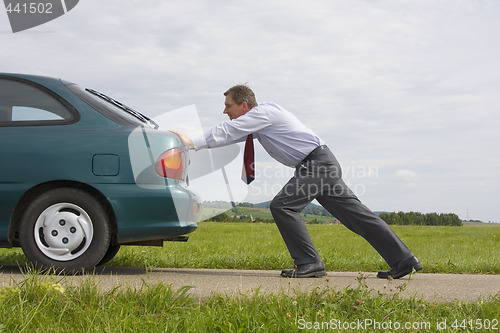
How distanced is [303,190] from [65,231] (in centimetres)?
212

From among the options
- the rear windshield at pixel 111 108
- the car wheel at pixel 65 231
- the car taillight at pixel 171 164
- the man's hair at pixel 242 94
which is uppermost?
the man's hair at pixel 242 94

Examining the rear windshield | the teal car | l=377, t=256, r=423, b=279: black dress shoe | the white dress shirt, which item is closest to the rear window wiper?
the rear windshield

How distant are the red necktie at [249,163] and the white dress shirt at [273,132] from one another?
67mm

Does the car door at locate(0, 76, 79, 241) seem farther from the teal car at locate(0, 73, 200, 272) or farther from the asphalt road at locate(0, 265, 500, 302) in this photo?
the asphalt road at locate(0, 265, 500, 302)

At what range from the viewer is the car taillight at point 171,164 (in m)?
4.74

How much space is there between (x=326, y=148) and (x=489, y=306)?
2069 millimetres

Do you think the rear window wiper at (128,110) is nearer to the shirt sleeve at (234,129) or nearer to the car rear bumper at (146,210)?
the shirt sleeve at (234,129)

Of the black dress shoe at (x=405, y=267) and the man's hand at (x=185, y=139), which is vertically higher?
the man's hand at (x=185, y=139)

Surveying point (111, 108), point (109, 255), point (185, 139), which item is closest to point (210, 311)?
point (185, 139)

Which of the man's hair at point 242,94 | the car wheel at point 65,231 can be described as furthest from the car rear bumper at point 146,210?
the man's hair at point 242,94

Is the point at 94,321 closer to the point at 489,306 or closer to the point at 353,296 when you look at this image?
the point at 353,296

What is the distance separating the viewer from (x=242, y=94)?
548cm

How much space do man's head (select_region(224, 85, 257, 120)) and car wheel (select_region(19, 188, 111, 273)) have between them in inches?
63.5

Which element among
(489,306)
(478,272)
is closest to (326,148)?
(489,306)
